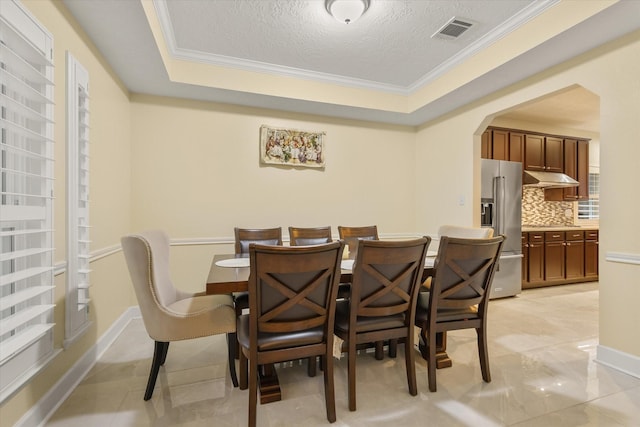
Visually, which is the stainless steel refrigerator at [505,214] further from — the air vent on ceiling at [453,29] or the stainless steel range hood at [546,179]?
the air vent on ceiling at [453,29]

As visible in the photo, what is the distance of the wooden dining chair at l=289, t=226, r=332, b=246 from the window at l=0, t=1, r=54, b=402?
5.88 feet

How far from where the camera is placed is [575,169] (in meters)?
4.97

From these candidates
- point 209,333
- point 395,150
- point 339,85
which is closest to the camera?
point 209,333

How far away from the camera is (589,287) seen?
14.9 feet

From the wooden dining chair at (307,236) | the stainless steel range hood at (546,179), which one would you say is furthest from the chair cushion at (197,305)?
the stainless steel range hood at (546,179)

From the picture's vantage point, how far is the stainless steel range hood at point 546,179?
446 cm

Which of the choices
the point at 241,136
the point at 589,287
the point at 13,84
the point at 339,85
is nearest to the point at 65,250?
the point at 13,84

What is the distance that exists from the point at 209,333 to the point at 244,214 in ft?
6.66

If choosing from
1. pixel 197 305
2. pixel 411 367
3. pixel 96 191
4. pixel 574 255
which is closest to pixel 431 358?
pixel 411 367

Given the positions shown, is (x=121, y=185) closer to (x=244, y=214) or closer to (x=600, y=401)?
(x=244, y=214)

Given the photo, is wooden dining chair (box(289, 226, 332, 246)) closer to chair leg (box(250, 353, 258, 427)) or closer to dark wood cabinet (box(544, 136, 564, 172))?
chair leg (box(250, 353, 258, 427))

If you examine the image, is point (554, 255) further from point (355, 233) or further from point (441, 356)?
point (441, 356)

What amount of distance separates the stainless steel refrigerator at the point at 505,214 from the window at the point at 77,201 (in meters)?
4.16

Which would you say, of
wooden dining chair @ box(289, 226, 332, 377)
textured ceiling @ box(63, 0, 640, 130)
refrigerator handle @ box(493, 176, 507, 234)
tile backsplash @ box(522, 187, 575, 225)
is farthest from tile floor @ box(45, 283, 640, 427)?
tile backsplash @ box(522, 187, 575, 225)
